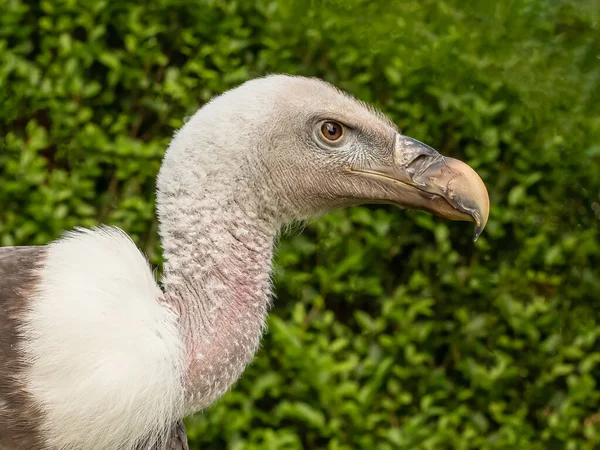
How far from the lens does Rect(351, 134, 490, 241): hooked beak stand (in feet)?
8.30

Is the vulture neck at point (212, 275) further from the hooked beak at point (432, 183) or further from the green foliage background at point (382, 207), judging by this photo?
the green foliage background at point (382, 207)

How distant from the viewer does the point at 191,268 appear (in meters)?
2.43

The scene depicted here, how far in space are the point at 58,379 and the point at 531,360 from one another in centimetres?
265

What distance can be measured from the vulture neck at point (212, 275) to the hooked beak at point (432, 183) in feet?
1.26

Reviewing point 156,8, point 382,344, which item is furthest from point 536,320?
point 156,8

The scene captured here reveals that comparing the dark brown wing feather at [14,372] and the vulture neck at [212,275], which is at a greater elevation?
the vulture neck at [212,275]

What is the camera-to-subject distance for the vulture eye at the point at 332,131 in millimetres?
2580

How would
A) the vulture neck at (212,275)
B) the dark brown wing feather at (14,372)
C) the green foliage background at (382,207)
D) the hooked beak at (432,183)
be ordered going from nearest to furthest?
the dark brown wing feather at (14,372)
the vulture neck at (212,275)
the hooked beak at (432,183)
the green foliage background at (382,207)

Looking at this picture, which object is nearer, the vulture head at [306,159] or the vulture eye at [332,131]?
the vulture head at [306,159]

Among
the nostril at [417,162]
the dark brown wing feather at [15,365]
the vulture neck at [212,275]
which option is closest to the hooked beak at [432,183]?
the nostril at [417,162]

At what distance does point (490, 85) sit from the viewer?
415cm

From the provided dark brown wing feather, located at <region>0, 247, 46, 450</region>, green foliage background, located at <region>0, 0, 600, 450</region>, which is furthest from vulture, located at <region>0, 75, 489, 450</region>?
green foliage background, located at <region>0, 0, 600, 450</region>

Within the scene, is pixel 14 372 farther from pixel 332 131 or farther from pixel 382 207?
pixel 382 207

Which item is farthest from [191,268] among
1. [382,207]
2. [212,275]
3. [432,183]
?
[382,207]
